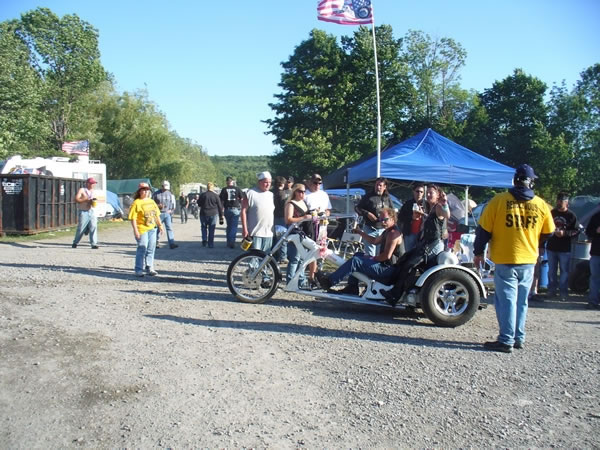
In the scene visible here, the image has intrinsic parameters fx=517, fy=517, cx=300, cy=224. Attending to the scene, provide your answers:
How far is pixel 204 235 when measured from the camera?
1517cm

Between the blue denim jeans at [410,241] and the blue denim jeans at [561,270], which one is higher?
the blue denim jeans at [410,241]

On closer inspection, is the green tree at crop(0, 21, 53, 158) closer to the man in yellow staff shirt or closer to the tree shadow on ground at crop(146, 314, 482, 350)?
the tree shadow on ground at crop(146, 314, 482, 350)

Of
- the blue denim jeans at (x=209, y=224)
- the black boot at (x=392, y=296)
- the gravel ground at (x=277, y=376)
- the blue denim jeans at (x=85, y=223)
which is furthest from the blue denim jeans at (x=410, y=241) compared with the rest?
the blue denim jeans at (x=85, y=223)

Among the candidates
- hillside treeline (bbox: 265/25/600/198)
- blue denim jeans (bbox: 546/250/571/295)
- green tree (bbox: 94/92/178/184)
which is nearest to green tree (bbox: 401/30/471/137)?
hillside treeline (bbox: 265/25/600/198)

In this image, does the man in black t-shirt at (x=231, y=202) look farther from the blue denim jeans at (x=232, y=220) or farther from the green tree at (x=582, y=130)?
the green tree at (x=582, y=130)

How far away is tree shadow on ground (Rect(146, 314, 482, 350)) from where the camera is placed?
18.2 feet

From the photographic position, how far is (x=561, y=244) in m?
8.52

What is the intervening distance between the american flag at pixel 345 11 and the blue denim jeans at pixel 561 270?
799 cm

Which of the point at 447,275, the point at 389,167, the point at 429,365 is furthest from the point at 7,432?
the point at 389,167

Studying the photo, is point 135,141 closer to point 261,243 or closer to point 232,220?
point 232,220

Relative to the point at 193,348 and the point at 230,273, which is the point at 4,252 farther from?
the point at 193,348

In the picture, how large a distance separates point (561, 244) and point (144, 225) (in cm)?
714

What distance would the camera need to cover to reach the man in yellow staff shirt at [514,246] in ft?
17.4

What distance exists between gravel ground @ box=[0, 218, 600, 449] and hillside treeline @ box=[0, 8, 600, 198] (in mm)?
28321
